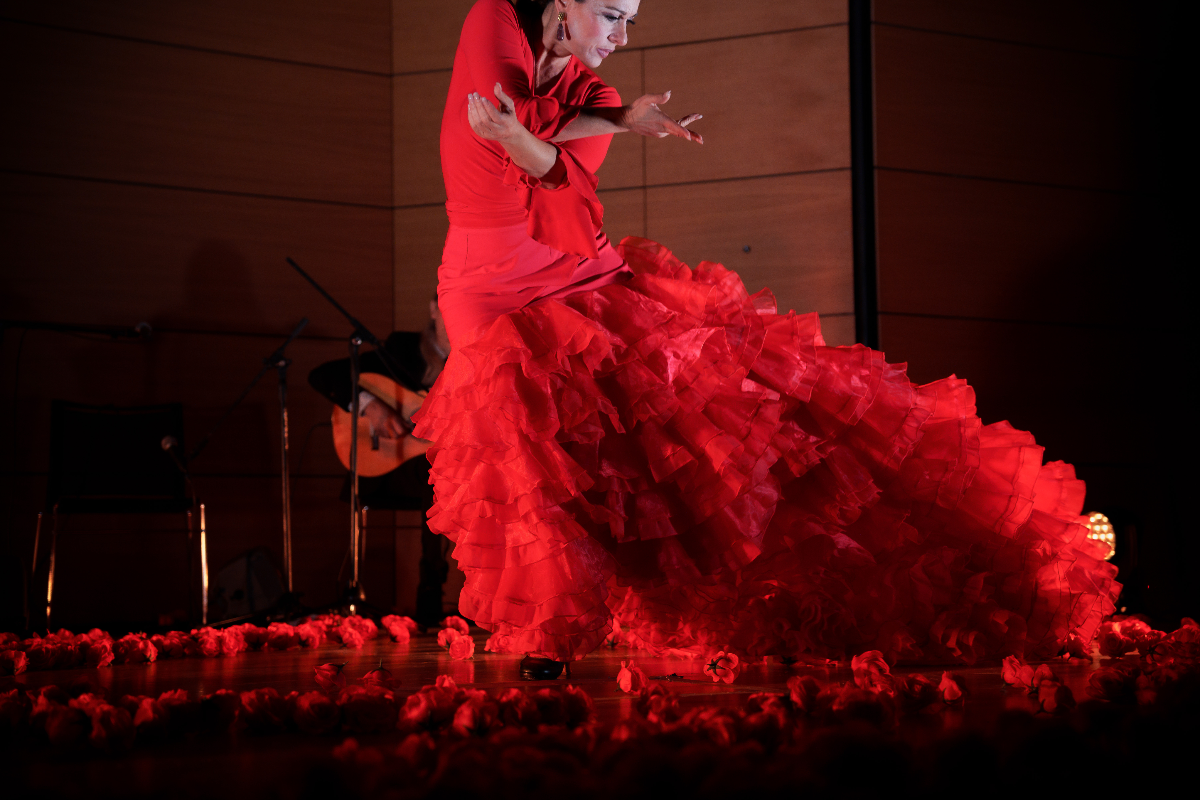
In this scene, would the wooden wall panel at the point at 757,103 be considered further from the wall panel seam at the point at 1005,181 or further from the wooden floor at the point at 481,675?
the wooden floor at the point at 481,675

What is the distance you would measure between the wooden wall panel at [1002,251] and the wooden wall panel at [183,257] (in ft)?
7.84

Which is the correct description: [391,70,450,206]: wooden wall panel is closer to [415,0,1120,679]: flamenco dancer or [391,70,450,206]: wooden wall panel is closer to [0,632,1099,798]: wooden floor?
[0,632,1099,798]: wooden floor

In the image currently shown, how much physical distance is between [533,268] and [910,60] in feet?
9.88

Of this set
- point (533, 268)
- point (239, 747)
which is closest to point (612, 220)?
point (533, 268)

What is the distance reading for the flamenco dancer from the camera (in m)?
1.49

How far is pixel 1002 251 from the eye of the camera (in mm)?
4070

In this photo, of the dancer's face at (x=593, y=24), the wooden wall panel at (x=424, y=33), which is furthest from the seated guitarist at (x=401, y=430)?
the dancer's face at (x=593, y=24)

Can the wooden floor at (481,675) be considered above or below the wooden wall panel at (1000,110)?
below

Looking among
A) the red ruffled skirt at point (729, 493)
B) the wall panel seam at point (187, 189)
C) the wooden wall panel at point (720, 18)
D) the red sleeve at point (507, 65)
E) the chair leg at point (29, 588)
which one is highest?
the wooden wall panel at point (720, 18)

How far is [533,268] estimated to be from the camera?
5.62ft

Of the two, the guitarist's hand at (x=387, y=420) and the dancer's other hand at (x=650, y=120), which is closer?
the dancer's other hand at (x=650, y=120)

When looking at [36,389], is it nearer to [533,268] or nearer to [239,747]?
[533,268]

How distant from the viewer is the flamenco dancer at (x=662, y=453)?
1488 mm

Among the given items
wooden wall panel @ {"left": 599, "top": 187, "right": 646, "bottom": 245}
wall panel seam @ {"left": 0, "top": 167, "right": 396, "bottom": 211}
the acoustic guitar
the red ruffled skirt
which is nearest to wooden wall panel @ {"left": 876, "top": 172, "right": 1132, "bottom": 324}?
wooden wall panel @ {"left": 599, "top": 187, "right": 646, "bottom": 245}
